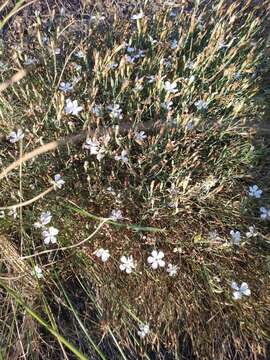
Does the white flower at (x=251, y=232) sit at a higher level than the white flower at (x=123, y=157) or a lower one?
lower

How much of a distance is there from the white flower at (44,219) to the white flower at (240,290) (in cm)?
90

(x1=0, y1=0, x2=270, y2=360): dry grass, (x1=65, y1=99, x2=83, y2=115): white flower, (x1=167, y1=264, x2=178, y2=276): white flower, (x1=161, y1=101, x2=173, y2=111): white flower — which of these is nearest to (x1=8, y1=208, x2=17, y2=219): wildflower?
(x1=0, y1=0, x2=270, y2=360): dry grass

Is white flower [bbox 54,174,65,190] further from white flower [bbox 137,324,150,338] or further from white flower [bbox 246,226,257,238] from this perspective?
white flower [bbox 246,226,257,238]

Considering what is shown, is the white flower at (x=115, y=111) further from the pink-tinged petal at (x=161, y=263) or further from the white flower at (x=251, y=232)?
the white flower at (x=251, y=232)

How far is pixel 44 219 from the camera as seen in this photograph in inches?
74.2

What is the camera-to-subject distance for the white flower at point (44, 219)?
1868 mm

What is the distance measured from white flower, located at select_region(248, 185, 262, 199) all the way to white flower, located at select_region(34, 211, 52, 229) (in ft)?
3.26

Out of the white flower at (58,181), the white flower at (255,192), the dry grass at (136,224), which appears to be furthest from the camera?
the white flower at (255,192)

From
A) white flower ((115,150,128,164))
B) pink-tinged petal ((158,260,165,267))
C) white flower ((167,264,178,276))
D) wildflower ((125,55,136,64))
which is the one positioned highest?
wildflower ((125,55,136,64))

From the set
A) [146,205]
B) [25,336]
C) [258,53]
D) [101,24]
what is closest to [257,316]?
[146,205]

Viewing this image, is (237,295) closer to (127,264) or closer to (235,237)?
(235,237)

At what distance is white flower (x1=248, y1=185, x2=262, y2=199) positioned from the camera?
2031 mm

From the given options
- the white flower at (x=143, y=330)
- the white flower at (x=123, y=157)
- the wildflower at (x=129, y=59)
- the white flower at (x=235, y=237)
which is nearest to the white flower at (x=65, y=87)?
the wildflower at (x=129, y=59)

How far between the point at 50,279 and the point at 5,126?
2.66ft
